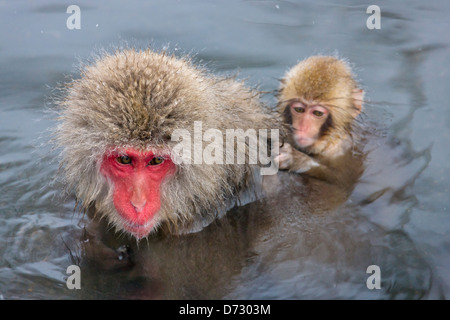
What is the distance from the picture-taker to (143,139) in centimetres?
373

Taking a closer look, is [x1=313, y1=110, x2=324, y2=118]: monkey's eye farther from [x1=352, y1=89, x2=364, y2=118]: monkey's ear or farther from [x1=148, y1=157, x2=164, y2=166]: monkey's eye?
[x1=148, y1=157, x2=164, y2=166]: monkey's eye

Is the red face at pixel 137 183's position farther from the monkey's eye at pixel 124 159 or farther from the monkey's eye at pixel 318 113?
the monkey's eye at pixel 318 113

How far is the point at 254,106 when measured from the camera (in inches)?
183

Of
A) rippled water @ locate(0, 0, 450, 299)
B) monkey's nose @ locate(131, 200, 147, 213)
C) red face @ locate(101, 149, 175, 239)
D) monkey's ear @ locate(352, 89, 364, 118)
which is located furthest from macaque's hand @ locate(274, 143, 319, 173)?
monkey's nose @ locate(131, 200, 147, 213)

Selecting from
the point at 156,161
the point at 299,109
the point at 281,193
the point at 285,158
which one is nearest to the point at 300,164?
the point at 285,158

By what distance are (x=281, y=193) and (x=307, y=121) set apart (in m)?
0.78

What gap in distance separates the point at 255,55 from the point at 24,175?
2.87 m

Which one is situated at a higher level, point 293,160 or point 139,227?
point 293,160

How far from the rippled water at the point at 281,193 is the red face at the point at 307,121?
0.48m

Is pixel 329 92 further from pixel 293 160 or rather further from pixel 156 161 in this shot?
pixel 156 161

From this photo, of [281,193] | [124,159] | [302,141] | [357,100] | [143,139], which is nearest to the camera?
[143,139]

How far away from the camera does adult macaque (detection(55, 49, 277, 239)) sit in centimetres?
371

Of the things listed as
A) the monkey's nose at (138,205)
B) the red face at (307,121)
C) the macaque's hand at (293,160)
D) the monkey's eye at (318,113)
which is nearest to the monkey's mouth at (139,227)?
the monkey's nose at (138,205)
